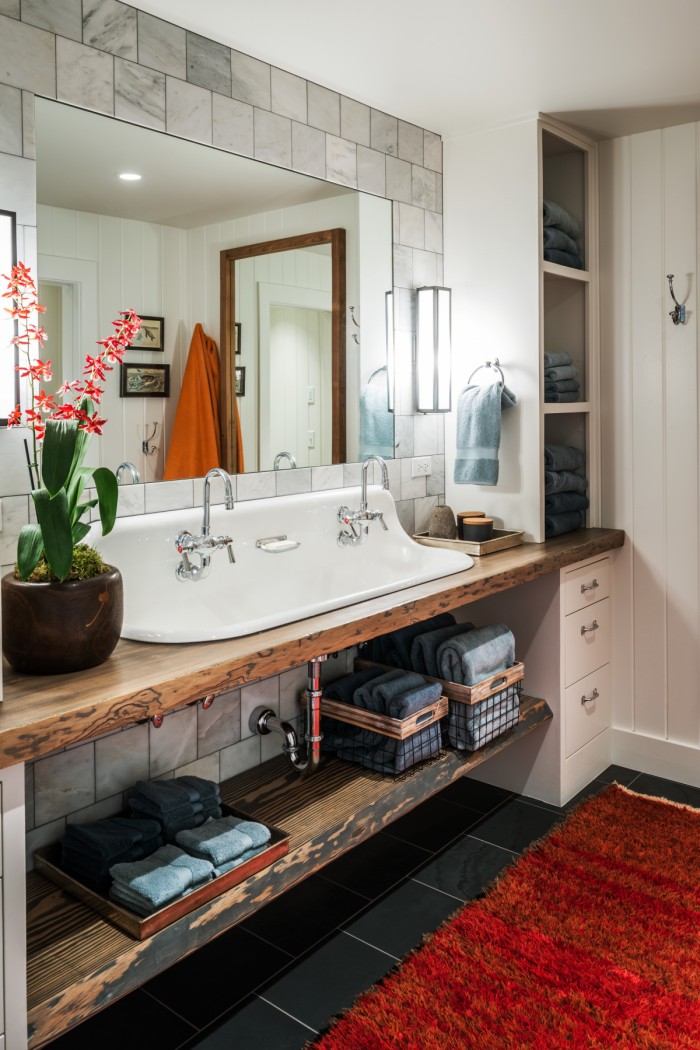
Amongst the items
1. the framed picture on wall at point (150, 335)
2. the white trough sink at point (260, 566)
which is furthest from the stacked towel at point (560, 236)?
the framed picture on wall at point (150, 335)

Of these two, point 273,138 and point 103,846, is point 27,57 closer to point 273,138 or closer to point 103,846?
point 273,138

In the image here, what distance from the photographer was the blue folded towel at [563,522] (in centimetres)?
310

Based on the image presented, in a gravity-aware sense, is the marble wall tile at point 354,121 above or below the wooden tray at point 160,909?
above

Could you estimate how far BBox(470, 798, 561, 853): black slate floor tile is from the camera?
8.95 ft

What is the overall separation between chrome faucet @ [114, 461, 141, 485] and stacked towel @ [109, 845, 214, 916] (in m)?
0.90

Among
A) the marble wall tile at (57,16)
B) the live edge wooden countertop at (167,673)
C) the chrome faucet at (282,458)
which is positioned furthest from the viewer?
the chrome faucet at (282,458)

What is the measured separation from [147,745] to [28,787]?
337 mm

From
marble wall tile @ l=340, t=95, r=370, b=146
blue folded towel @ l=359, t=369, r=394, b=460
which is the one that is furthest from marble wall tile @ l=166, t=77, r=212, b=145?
blue folded towel @ l=359, t=369, r=394, b=460

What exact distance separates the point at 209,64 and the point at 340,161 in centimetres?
55

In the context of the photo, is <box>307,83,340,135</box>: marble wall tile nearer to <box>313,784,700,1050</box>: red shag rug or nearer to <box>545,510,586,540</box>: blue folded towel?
<box>545,510,586,540</box>: blue folded towel

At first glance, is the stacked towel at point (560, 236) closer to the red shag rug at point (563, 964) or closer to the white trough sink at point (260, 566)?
the white trough sink at point (260, 566)

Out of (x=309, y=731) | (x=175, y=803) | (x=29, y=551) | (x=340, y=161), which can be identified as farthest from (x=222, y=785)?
(x=340, y=161)

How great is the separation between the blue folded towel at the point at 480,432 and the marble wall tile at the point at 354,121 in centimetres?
89

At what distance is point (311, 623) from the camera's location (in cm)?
194
